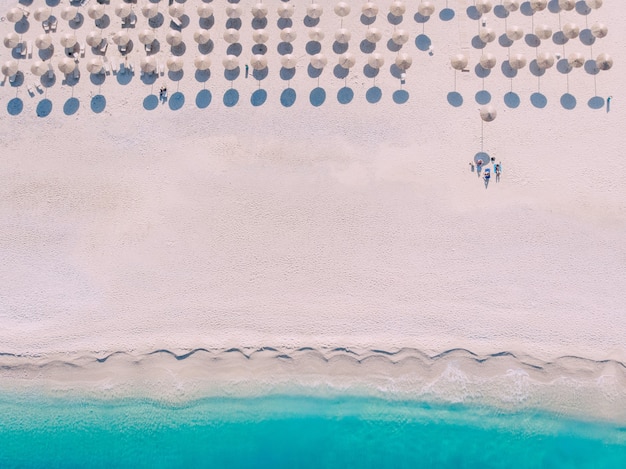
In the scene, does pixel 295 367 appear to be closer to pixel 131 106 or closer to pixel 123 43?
pixel 131 106

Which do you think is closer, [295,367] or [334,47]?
[295,367]

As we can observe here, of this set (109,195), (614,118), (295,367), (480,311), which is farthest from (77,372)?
(614,118)

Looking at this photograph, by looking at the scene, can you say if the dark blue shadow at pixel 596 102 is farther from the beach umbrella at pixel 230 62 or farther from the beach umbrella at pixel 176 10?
the beach umbrella at pixel 176 10

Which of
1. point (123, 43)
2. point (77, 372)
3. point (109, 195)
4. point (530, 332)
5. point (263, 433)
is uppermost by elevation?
point (123, 43)

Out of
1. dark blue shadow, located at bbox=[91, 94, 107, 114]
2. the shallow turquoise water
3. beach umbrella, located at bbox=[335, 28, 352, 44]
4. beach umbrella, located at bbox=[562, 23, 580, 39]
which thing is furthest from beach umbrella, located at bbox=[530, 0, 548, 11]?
dark blue shadow, located at bbox=[91, 94, 107, 114]

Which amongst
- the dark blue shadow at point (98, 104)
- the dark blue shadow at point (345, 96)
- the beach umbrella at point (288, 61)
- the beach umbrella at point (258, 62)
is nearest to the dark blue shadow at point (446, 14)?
the dark blue shadow at point (345, 96)

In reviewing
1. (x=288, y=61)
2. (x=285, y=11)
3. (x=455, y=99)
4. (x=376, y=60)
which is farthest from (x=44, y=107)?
(x=455, y=99)

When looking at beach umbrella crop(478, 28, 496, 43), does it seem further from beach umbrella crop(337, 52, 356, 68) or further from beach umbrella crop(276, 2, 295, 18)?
beach umbrella crop(276, 2, 295, 18)
